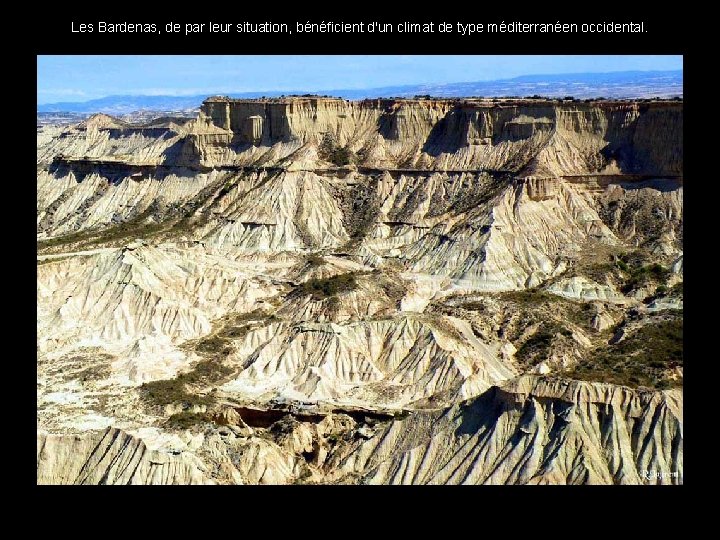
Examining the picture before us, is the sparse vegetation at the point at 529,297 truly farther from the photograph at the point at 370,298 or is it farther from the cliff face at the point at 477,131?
the cliff face at the point at 477,131

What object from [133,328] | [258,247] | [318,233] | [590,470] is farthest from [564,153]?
[590,470]

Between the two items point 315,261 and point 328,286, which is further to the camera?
point 315,261

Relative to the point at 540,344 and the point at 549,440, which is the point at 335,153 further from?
the point at 549,440

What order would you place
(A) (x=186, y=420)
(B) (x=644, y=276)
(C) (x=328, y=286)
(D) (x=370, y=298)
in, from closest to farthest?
(A) (x=186, y=420) → (D) (x=370, y=298) → (C) (x=328, y=286) → (B) (x=644, y=276)

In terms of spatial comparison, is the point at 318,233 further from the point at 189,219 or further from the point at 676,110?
the point at 676,110

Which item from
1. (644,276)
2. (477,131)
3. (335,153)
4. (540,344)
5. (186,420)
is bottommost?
(186,420)

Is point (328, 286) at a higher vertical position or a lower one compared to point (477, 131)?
lower

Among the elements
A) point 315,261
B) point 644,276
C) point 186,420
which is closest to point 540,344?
point 644,276

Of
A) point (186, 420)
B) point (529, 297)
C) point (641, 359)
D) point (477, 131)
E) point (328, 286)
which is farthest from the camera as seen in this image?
point (477, 131)

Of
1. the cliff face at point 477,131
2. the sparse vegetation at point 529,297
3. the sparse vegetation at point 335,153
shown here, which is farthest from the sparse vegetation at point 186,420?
the sparse vegetation at point 335,153
